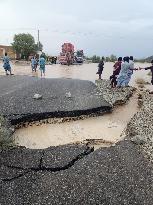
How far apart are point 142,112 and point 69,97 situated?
7.27ft

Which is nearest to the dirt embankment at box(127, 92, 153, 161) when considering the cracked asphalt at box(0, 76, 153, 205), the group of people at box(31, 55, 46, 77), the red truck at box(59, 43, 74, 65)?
the cracked asphalt at box(0, 76, 153, 205)

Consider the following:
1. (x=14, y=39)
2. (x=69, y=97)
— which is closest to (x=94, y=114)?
(x=69, y=97)

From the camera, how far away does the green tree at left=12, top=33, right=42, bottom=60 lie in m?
41.6

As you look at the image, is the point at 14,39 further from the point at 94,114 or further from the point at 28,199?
the point at 28,199

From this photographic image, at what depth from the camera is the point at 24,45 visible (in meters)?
41.6

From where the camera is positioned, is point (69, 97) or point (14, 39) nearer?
point (69, 97)

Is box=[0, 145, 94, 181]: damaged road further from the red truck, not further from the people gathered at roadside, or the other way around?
the red truck

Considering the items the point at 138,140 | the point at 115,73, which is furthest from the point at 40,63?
the point at 138,140

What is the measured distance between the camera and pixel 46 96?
35.9 ft

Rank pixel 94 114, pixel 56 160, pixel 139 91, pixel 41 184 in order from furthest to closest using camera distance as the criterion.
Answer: pixel 139 91 < pixel 94 114 < pixel 56 160 < pixel 41 184

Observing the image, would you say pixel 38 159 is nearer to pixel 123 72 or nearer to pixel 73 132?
pixel 73 132

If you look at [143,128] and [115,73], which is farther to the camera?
[115,73]

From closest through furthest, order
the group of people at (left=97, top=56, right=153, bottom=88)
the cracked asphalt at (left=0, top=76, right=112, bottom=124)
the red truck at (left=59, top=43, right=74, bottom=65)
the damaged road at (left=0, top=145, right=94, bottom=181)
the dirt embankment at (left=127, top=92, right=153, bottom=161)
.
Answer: the damaged road at (left=0, top=145, right=94, bottom=181) < the dirt embankment at (left=127, top=92, right=153, bottom=161) < the cracked asphalt at (left=0, top=76, right=112, bottom=124) < the group of people at (left=97, top=56, right=153, bottom=88) < the red truck at (left=59, top=43, right=74, bottom=65)

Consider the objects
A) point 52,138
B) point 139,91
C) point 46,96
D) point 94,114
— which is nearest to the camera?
point 52,138
